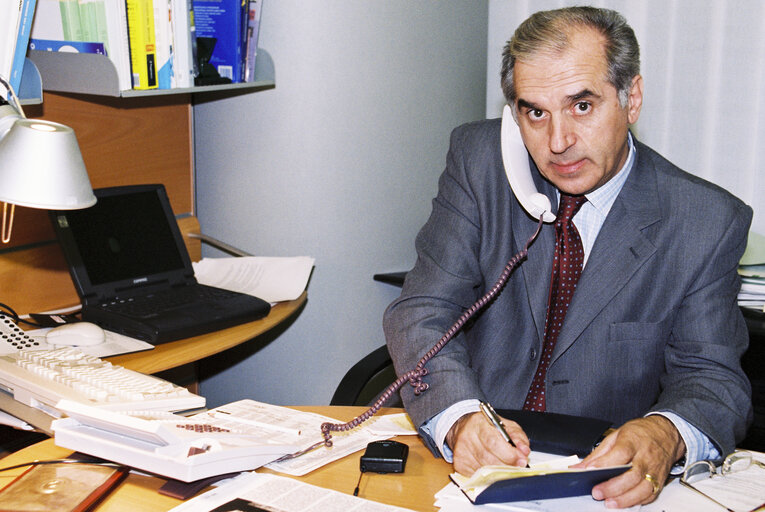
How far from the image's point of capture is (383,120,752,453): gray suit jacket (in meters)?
1.60

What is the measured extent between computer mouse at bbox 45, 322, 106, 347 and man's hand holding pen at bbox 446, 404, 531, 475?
2.84 ft

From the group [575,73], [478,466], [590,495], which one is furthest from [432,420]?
[575,73]

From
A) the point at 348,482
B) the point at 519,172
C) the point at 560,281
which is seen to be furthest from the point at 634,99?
the point at 348,482

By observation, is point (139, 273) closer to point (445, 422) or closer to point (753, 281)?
point (445, 422)

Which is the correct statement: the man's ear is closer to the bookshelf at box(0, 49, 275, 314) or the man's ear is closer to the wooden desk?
the wooden desk

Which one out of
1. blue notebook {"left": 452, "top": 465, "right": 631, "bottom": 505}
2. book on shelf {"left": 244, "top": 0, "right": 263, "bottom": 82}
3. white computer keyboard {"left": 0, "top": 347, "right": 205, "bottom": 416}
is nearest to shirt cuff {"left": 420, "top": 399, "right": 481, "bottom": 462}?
blue notebook {"left": 452, "top": 465, "right": 631, "bottom": 505}

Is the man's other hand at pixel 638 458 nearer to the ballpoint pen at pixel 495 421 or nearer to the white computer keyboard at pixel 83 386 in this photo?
the ballpoint pen at pixel 495 421

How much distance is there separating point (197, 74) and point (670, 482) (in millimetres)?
1598

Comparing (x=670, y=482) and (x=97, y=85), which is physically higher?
(x=97, y=85)

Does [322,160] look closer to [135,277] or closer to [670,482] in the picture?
[135,277]

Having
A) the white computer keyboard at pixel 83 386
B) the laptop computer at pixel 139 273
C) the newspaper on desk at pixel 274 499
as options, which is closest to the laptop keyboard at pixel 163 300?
the laptop computer at pixel 139 273

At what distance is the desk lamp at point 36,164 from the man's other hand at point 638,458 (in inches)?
35.4

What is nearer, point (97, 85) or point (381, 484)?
point (381, 484)

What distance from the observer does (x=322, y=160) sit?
2.48m
